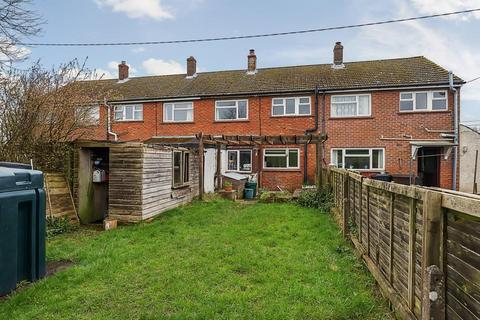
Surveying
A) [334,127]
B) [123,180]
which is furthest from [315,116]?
[123,180]

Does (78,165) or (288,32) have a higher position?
(288,32)

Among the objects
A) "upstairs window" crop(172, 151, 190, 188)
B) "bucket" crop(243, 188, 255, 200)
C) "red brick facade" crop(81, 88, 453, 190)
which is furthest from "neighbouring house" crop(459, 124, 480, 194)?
"upstairs window" crop(172, 151, 190, 188)

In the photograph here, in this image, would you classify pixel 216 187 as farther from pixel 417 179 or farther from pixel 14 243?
pixel 14 243

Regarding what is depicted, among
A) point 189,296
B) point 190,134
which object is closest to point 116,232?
point 189,296

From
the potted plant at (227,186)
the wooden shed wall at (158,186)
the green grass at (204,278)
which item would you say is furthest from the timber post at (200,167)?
the green grass at (204,278)

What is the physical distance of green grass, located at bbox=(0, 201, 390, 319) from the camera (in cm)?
349

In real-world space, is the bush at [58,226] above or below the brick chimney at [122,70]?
below

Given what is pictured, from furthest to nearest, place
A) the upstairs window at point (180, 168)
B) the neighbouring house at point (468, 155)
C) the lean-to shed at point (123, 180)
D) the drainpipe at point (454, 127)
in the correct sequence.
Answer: the neighbouring house at point (468, 155)
the drainpipe at point (454, 127)
the upstairs window at point (180, 168)
the lean-to shed at point (123, 180)

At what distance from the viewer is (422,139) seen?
14984 millimetres

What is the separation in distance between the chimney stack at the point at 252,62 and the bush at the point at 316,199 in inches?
404

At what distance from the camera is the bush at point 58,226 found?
7.34m

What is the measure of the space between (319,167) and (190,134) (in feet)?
27.1

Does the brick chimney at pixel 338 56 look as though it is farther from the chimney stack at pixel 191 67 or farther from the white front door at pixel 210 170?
the white front door at pixel 210 170

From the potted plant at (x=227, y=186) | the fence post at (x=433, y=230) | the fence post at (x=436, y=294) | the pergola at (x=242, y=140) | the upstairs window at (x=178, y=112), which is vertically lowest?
the potted plant at (x=227, y=186)
